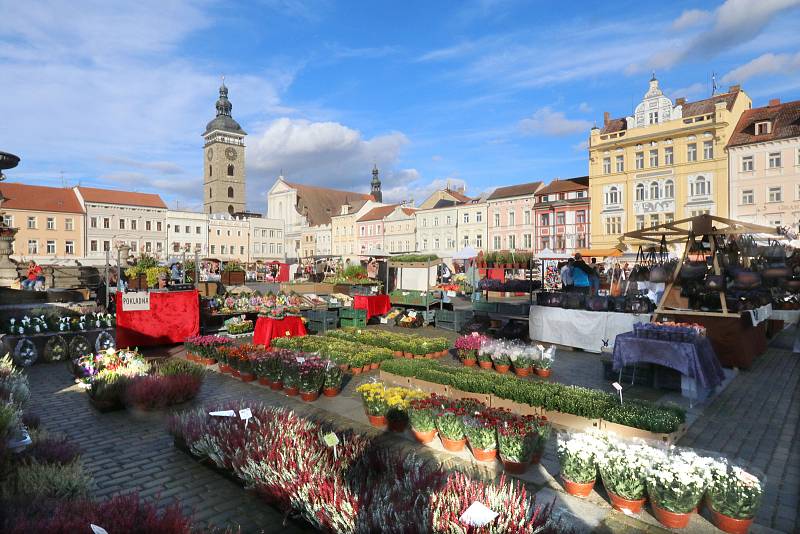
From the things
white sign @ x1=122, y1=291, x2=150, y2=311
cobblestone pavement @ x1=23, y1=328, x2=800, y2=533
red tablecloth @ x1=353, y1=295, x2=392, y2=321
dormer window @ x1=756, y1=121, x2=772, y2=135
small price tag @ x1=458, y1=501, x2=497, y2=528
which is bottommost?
cobblestone pavement @ x1=23, y1=328, x2=800, y2=533

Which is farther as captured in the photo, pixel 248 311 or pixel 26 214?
pixel 26 214

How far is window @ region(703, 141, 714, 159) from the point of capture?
37031 millimetres

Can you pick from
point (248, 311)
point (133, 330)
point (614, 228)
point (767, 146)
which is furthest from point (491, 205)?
point (133, 330)

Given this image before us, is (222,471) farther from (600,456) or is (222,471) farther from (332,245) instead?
(332,245)

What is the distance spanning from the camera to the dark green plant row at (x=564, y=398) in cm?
574

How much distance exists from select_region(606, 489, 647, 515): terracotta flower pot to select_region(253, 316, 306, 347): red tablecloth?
29.5ft

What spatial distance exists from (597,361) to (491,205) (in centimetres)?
4236

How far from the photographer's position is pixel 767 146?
34531 millimetres

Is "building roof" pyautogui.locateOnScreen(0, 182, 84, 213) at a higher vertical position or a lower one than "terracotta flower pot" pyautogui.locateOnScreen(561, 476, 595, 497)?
higher

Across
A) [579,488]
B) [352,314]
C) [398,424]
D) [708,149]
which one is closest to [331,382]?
[398,424]

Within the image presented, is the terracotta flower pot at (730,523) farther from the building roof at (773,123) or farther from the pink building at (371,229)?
the pink building at (371,229)

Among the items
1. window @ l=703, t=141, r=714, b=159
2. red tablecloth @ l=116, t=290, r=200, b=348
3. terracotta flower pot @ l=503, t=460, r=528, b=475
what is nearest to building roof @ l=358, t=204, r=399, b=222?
window @ l=703, t=141, r=714, b=159

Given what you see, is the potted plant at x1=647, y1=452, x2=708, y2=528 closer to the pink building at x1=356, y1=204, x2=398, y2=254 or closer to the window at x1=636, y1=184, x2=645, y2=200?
the window at x1=636, y1=184, x2=645, y2=200

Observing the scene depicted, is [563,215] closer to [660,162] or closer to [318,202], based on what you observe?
[660,162]
